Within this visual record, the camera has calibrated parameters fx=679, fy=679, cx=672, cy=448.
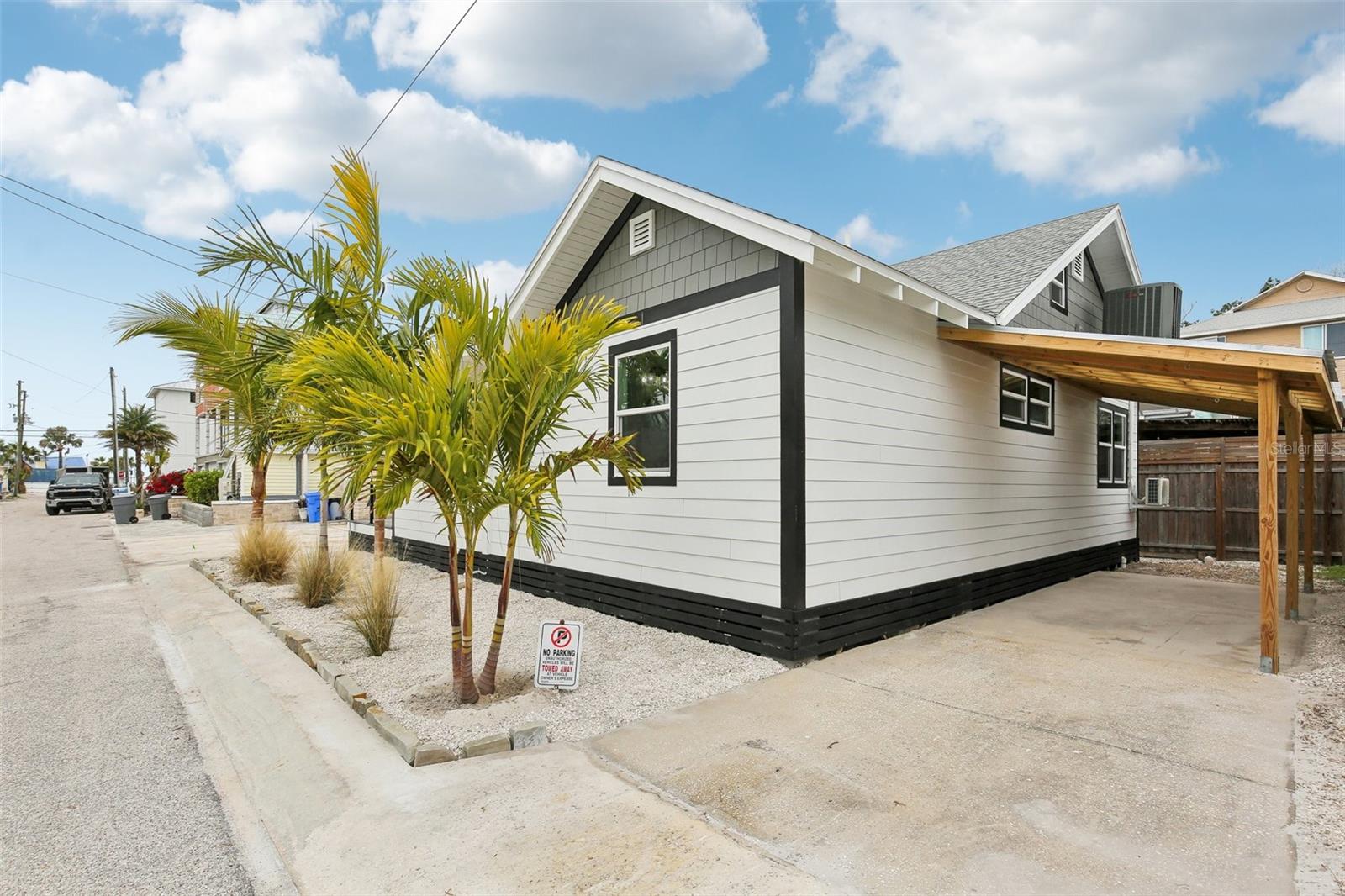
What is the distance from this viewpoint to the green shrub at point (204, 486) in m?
21.9

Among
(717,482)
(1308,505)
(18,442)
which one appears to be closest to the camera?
(717,482)

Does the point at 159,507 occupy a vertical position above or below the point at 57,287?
below

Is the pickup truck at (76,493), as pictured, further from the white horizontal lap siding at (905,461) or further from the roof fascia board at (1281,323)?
the roof fascia board at (1281,323)

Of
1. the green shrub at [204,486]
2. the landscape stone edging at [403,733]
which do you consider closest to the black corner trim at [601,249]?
the landscape stone edging at [403,733]

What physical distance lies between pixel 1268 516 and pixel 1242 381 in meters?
1.35

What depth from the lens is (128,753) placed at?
3852mm

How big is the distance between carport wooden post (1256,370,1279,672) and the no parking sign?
4942mm

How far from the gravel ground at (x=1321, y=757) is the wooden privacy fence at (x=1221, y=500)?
4.68m

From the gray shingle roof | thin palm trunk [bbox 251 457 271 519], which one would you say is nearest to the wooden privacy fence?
the gray shingle roof

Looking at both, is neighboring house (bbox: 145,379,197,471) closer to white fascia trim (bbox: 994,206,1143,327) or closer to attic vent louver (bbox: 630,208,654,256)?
attic vent louver (bbox: 630,208,654,256)

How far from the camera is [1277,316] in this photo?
21516mm

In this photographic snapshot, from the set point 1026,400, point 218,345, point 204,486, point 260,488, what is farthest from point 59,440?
point 1026,400

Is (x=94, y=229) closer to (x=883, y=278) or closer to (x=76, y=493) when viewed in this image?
(x=883, y=278)

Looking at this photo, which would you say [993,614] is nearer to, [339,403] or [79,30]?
[339,403]
